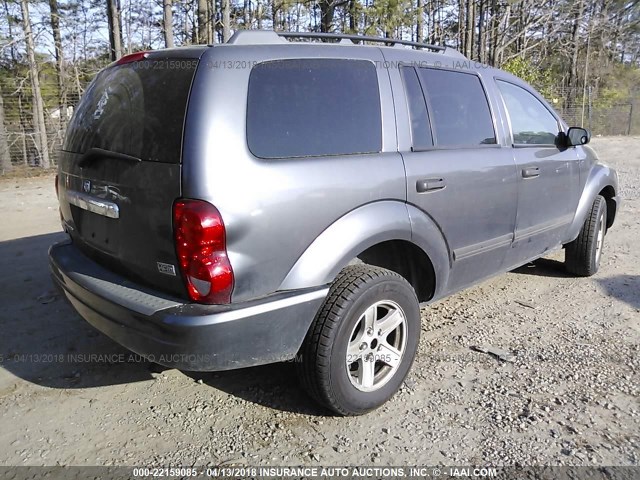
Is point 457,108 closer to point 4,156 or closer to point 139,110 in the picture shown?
point 139,110

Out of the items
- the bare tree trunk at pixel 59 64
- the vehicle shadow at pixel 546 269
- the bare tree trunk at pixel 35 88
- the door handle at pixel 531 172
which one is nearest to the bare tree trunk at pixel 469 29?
the bare tree trunk at pixel 59 64

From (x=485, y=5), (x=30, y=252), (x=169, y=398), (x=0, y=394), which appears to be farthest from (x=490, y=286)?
(x=485, y=5)

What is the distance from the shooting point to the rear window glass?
7.45 feet

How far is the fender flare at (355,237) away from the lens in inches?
94.1

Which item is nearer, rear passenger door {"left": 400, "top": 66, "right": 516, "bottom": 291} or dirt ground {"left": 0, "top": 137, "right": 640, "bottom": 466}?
dirt ground {"left": 0, "top": 137, "right": 640, "bottom": 466}

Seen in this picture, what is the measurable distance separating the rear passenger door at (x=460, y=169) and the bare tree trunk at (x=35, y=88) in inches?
499

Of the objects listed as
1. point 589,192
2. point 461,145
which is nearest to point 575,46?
point 589,192

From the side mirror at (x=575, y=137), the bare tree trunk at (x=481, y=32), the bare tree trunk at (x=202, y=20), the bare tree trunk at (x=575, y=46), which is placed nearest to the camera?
the side mirror at (x=575, y=137)

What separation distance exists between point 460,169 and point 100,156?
6.73ft

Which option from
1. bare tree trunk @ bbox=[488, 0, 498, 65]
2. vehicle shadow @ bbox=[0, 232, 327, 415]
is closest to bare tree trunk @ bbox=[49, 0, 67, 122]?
vehicle shadow @ bbox=[0, 232, 327, 415]

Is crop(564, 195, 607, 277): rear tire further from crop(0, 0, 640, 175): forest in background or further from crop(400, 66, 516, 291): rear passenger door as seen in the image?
crop(0, 0, 640, 175): forest in background

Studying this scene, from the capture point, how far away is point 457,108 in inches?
131

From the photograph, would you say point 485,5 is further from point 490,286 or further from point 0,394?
point 0,394

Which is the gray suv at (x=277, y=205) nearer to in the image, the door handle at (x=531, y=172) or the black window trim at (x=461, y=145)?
the black window trim at (x=461, y=145)
